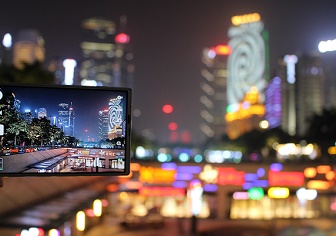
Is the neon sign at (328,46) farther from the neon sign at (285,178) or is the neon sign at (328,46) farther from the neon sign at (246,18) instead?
the neon sign at (246,18)

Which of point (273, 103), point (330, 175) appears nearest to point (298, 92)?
point (273, 103)

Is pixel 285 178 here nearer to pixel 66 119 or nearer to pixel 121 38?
pixel 66 119

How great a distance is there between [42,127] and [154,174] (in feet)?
57.0

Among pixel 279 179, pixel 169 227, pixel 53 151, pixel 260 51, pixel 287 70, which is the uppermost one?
pixel 260 51

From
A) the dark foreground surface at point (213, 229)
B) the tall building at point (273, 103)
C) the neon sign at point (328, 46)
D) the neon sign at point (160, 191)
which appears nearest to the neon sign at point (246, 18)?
the tall building at point (273, 103)

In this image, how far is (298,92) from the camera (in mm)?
59594

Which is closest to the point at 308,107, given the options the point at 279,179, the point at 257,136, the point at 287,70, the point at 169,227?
the point at 287,70

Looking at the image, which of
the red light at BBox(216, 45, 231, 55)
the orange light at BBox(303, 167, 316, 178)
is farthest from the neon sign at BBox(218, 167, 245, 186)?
the red light at BBox(216, 45, 231, 55)

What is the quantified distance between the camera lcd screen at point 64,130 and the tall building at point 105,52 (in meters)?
74.1

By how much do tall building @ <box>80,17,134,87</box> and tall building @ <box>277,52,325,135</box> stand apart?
27472 millimetres

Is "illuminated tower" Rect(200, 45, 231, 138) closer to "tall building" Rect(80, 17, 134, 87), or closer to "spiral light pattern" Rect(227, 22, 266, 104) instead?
"spiral light pattern" Rect(227, 22, 266, 104)

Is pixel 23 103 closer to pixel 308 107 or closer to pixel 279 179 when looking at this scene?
pixel 279 179

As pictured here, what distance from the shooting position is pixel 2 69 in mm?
12680

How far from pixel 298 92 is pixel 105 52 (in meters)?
35.2
